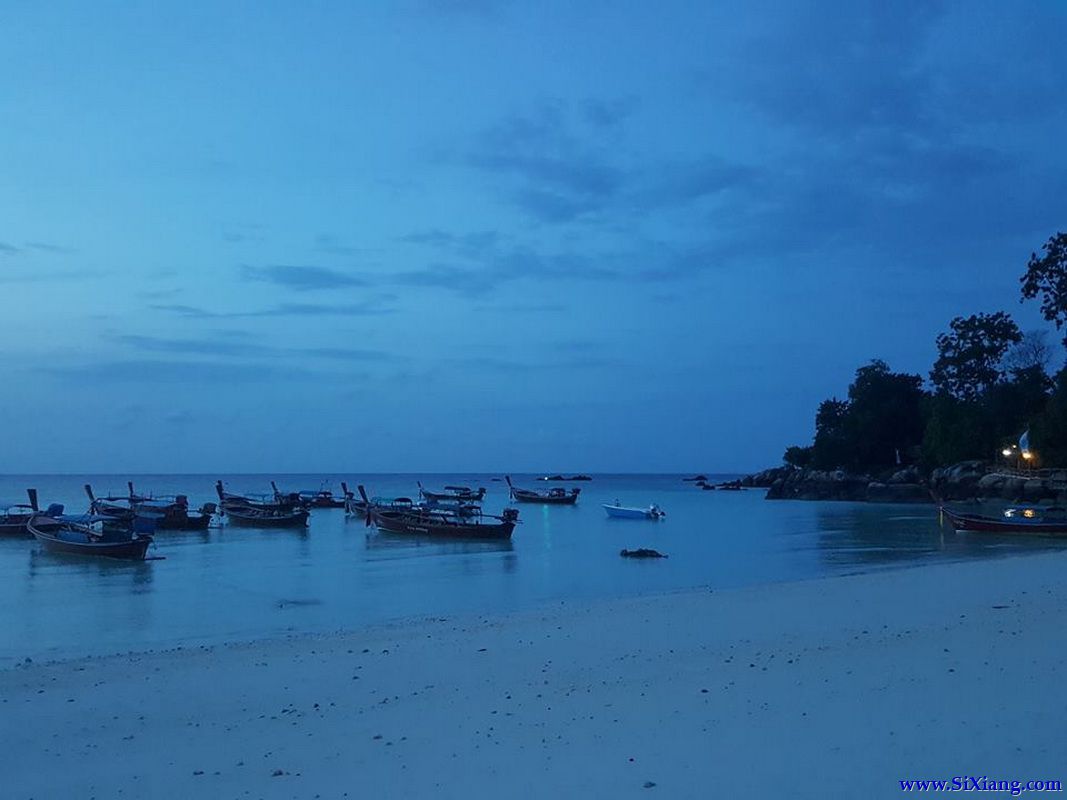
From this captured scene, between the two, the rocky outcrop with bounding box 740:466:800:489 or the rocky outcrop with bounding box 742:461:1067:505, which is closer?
the rocky outcrop with bounding box 742:461:1067:505

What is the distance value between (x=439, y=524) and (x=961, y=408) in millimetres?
54123

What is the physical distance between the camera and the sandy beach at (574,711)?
6.75 m

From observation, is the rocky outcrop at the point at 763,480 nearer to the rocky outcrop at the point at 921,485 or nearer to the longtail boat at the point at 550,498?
the rocky outcrop at the point at 921,485

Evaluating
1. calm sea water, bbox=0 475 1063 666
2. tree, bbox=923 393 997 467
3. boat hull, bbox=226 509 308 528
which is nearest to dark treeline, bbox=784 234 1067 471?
tree, bbox=923 393 997 467

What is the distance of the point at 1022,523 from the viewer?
39219mm

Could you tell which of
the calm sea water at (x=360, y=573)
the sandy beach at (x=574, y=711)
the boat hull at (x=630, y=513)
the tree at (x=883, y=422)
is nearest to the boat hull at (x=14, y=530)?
the calm sea water at (x=360, y=573)

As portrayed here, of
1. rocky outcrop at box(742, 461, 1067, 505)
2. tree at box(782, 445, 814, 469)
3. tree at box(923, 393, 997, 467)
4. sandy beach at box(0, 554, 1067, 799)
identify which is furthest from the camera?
tree at box(782, 445, 814, 469)

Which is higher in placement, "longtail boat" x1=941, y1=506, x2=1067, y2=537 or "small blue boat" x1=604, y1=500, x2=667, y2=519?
"longtail boat" x1=941, y1=506, x2=1067, y2=537

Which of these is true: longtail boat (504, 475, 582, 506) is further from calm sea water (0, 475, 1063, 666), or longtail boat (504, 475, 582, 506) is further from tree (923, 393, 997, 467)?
calm sea water (0, 475, 1063, 666)

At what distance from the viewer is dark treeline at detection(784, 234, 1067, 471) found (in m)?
66.9

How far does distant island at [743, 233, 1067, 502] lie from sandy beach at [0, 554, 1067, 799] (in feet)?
177

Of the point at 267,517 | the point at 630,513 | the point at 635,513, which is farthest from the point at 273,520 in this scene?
the point at 635,513

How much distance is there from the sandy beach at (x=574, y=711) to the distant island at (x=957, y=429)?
54.0m

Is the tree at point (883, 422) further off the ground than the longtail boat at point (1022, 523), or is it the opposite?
the tree at point (883, 422)
